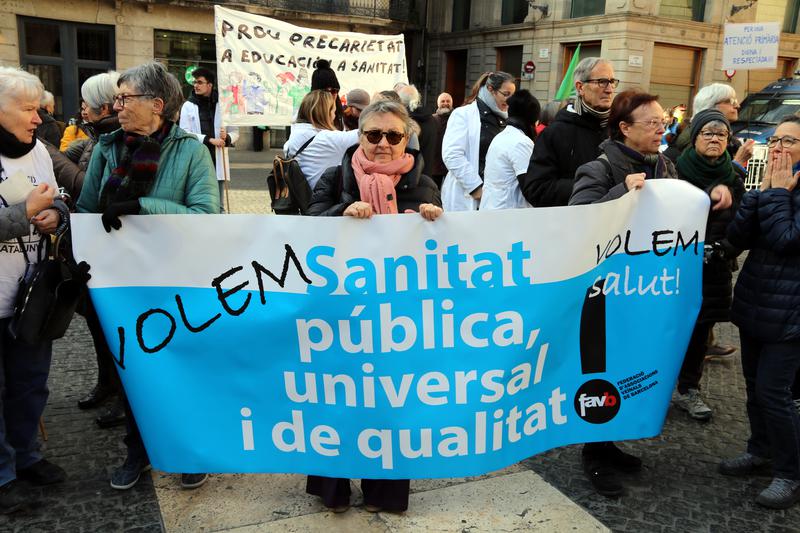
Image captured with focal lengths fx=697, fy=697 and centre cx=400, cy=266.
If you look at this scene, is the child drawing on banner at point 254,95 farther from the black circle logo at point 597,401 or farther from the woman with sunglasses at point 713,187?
the black circle logo at point 597,401

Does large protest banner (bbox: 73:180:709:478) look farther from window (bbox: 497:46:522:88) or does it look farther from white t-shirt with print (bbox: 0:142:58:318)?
window (bbox: 497:46:522:88)

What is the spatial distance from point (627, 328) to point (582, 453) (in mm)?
804

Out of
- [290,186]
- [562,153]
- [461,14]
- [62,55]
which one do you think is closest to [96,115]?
[290,186]

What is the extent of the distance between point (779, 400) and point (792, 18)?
28.9m

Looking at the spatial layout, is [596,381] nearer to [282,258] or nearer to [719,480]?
[719,480]

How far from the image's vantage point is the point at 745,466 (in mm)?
3520

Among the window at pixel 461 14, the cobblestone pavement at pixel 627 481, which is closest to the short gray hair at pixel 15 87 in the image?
the cobblestone pavement at pixel 627 481

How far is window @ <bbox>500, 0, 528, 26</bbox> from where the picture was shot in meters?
26.8

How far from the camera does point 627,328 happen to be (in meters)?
3.09

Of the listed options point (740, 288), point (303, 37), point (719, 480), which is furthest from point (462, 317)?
point (303, 37)

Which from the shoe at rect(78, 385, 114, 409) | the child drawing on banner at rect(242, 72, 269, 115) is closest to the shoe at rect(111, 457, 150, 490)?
the shoe at rect(78, 385, 114, 409)

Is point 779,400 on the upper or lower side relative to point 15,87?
lower

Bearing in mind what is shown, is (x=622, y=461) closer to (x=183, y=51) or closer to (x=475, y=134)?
(x=475, y=134)

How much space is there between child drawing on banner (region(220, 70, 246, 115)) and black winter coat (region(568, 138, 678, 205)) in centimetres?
535
